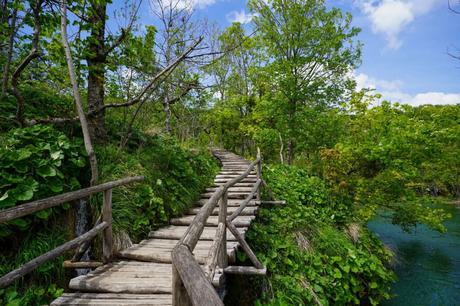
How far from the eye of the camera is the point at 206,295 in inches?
39.4

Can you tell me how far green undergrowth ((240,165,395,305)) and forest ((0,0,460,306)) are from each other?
3 centimetres

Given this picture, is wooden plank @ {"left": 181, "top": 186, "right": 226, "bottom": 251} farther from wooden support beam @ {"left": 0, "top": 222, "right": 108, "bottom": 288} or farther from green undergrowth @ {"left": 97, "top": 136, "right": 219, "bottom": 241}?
green undergrowth @ {"left": 97, "top": 136, "right": 219, "bottom": 241}

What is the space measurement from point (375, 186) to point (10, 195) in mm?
9049

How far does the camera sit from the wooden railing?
220 cm

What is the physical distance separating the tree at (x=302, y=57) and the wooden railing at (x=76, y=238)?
10074 millimetres

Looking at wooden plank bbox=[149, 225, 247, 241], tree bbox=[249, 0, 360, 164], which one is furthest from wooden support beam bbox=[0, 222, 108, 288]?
tree bbox=[249, 0, 360, 164]

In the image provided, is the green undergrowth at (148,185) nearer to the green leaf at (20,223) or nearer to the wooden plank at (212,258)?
the green leaf at (20,223)

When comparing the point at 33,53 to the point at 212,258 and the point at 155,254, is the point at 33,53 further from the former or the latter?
the point at 212,258

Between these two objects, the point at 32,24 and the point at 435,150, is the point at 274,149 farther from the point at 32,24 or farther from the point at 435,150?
the point at 32,24

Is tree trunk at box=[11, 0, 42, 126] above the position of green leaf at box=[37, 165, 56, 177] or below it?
above

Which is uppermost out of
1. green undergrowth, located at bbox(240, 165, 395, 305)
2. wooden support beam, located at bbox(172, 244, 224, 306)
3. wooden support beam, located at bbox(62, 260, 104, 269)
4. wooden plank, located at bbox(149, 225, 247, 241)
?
wooden support beam, located at bbox(172, 244, 224, 306)

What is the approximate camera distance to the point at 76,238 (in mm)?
3004

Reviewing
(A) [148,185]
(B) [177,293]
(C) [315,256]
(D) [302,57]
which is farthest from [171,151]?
(D) [302,57]

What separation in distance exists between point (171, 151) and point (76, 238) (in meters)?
3.65
